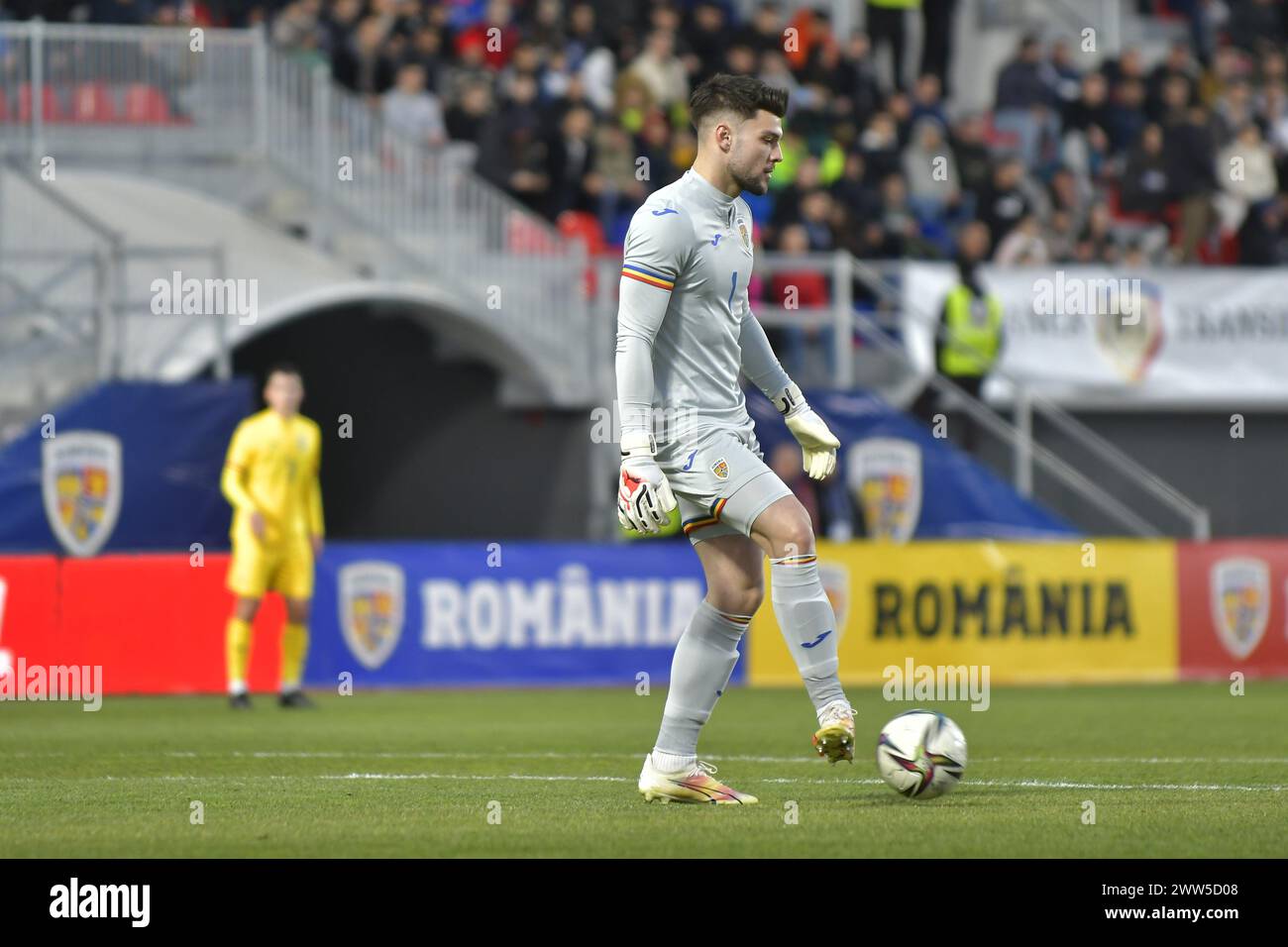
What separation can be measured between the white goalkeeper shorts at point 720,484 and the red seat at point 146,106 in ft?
42.2

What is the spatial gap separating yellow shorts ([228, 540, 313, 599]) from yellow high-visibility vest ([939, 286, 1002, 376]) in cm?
774

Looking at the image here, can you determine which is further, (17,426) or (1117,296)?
(1117,296)

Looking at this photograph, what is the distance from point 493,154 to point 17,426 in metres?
5.14

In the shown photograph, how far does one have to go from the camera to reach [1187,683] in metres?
18.2

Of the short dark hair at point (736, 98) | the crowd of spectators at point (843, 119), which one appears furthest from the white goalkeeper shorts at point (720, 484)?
the crowd of spectators at point (843, 119)

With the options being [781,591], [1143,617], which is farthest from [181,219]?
[781,591]

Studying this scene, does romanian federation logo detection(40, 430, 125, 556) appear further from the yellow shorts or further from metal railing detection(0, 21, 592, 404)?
metal railing detection(0, 21, 592, 404)

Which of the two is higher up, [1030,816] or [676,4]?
[676,4]

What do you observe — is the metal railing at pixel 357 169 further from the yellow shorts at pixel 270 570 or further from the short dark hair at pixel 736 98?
the short dark hair at pixel 736 98

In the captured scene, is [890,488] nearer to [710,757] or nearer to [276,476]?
[276,476]

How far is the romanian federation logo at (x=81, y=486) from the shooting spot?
1777cm

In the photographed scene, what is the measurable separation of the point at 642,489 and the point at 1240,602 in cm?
1192

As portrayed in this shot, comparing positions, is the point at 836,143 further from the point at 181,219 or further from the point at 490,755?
the point at 490,755

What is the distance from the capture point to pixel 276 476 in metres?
15.7
